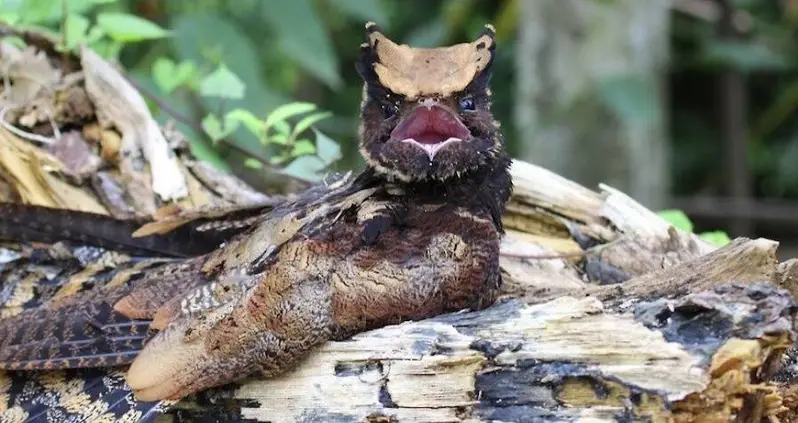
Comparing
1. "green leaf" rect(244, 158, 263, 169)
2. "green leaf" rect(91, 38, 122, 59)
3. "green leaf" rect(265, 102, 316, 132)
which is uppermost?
"green leaf" rect(91, 38, 122, 59)

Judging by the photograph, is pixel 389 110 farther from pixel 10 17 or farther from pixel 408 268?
pixel 10 17

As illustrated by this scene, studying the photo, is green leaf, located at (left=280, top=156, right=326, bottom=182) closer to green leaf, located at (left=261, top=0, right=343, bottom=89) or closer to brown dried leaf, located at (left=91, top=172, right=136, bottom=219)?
brown dried leaf, located at (left=91, top=172, right=136, bottom=219)

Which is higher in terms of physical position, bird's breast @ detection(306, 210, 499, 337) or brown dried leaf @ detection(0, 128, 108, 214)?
brown dried leaf @ detection(0, 128, 108, 214)

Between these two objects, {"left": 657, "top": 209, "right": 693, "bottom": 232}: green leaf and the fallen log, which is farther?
{"left": 657, "top": 209, "right": 693, "bottom": 232}: green leaf

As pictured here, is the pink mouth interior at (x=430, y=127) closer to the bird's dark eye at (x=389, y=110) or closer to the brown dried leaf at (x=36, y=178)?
the bird's dark eye at (x=389, y=110)

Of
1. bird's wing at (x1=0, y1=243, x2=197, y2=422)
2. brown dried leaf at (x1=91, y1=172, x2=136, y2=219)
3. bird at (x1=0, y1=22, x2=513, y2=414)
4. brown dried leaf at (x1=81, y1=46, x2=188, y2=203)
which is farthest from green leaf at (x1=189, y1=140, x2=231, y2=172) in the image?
bird at (x1=0, y1=22, x2=513, y2=414)

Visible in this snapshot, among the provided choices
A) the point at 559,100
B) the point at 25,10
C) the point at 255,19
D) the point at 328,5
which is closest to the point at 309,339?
the point at 25,10

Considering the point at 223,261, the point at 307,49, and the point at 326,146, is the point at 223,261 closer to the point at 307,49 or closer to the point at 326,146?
the point at 326,146
